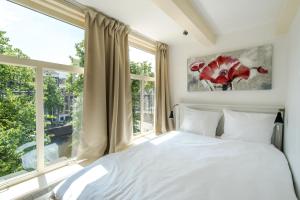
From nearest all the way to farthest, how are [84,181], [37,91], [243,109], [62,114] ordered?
1. [84,181]
2. [37,91]
3. [62,114]
4. [243,109]

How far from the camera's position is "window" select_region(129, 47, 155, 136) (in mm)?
2826

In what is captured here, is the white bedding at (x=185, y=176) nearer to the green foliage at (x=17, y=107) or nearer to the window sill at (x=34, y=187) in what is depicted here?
the window sill at (x=34, y=187)

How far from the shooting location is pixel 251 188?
1131 mm

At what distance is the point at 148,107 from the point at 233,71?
5.11ft


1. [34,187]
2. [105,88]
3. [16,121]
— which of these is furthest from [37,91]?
[34,187]

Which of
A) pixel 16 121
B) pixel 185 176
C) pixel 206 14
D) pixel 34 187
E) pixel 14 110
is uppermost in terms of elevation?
pixel 206 14

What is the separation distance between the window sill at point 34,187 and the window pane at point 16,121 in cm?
12

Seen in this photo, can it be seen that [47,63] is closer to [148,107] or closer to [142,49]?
[142,49]

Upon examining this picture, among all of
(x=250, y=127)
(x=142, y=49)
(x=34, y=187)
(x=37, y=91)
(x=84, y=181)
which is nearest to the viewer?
(x=84, y=181)

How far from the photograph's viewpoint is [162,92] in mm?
3070

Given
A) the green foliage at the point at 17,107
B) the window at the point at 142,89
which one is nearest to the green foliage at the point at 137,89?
the window at the point at 142,89

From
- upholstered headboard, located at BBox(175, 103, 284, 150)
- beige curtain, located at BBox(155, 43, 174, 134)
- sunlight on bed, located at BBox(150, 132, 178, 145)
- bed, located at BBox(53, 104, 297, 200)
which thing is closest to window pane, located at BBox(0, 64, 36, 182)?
bed, located at BBox(53, 104, 297, 200)

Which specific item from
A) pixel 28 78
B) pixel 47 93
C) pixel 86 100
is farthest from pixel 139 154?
pixel 28 78

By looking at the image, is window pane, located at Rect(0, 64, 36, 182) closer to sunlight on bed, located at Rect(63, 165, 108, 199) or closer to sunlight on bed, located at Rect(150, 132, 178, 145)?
sunlight on bed, located at Rect(63, 165, 108, 199)
